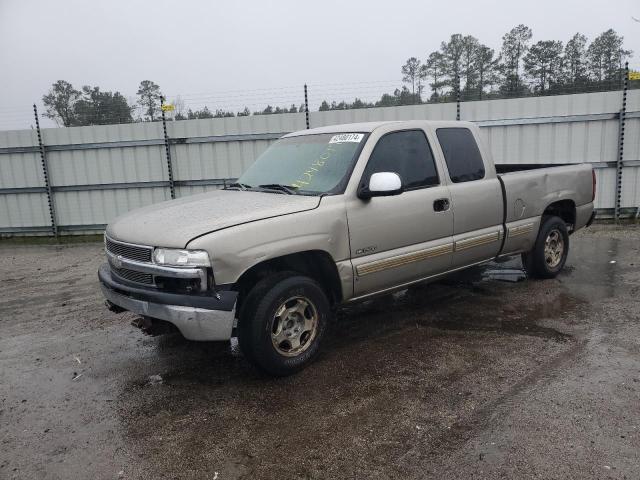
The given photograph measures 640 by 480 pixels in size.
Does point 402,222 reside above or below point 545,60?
below

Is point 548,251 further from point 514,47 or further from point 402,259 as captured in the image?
point 514,47

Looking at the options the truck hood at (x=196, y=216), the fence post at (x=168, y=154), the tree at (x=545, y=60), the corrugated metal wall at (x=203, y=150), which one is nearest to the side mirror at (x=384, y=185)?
the truck hood at (x=196, y=216)

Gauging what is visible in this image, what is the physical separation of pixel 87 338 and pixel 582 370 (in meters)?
4.42

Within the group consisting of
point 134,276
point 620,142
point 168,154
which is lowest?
point 134,276

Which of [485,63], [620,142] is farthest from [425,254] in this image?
[485,63]

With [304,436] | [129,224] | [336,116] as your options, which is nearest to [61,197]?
[336,116]

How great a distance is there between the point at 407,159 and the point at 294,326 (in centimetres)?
187

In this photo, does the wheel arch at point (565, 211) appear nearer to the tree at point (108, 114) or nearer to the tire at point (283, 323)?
the tire at point (283, 323)

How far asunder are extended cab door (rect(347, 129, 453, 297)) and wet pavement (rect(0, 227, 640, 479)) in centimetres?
64

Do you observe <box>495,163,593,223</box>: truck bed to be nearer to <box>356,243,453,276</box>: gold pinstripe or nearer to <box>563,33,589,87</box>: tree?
<box>356,243,453,276</box>: gold pinstripe

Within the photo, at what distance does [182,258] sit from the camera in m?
3.39

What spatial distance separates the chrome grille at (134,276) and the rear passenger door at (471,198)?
2.80 m

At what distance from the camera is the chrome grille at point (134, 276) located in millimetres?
3638

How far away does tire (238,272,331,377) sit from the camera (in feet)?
11.8
